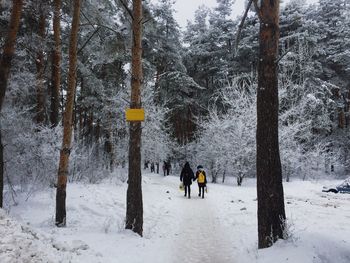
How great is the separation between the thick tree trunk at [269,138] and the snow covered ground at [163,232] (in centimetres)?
41

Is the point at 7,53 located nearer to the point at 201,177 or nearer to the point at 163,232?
the point at 163,232

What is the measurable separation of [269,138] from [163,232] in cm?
413

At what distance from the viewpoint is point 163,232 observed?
9.23m

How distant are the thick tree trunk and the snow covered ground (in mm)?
410

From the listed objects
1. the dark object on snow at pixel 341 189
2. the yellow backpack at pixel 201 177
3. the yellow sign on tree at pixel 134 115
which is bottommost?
the dark object on snow at pixel 341 189

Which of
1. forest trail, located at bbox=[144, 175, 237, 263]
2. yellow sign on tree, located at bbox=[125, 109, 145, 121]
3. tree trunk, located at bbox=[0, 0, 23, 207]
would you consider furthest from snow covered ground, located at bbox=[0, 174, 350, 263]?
tree trunk, located at bbox=[0, 0, 23, 207]

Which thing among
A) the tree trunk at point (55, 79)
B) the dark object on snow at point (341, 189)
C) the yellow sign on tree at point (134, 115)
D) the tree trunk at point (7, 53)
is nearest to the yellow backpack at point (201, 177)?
the tree trunk at point (55, 79)

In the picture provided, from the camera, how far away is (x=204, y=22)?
4603cm

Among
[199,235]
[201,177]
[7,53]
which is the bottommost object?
[199,235]

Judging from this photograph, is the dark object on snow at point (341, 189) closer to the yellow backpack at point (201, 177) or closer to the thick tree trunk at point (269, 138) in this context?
the yellow backpack at point (201, 177)

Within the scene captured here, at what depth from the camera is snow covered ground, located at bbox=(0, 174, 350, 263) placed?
18.5ft

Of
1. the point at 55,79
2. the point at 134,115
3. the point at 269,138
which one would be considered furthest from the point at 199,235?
the point at 55,79

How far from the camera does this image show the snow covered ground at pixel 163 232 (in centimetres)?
564

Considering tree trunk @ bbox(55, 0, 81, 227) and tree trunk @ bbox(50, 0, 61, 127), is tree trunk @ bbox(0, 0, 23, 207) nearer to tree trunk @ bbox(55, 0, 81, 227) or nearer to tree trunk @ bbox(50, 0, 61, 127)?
tree trunk @ bbox(55, 0, 81, 227)
